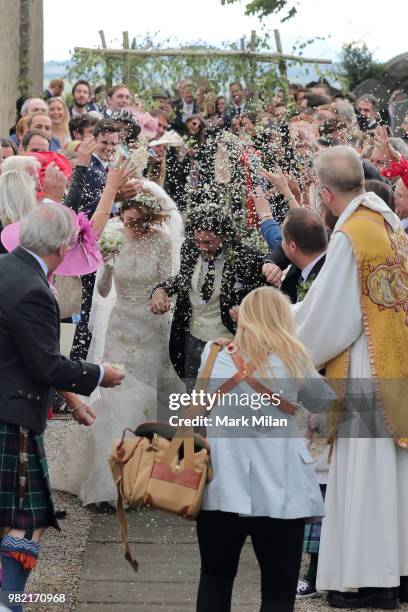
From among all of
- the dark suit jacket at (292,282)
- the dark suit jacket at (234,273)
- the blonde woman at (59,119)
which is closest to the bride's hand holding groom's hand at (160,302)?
the dark suit jacket at (234,273)

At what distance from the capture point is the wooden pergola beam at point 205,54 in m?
18.0

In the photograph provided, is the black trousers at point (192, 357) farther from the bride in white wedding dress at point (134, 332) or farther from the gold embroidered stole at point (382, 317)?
the gold embroidered stole at point (382, 317)

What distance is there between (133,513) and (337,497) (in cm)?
205

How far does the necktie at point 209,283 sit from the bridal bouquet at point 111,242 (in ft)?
2.54

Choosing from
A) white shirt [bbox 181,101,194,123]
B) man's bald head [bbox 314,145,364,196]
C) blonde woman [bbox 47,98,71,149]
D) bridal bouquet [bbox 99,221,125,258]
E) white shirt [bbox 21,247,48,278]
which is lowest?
bridal bouquet [bbox 99,221,125,258]

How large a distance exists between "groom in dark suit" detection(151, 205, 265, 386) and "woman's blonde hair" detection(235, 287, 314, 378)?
2.57m

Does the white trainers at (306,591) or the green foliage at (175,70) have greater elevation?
the green foliage at (175,70)

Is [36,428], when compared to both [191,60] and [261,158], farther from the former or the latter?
[191,60]

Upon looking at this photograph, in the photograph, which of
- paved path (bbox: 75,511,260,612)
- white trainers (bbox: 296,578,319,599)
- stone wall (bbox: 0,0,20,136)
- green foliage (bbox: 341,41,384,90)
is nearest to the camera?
paved path (bbox: 75,511,260,612)

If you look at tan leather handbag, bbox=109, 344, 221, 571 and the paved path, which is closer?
tan leather handbag, bbox=109, 344, 221, 571

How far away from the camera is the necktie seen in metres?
7.62

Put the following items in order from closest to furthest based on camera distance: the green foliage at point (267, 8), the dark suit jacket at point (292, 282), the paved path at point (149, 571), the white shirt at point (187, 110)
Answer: the paved path at point (149, 571), the dark suit jacket at point (292, 282), the white shirt at point (187, 110), the green foliage at point (267, 8)

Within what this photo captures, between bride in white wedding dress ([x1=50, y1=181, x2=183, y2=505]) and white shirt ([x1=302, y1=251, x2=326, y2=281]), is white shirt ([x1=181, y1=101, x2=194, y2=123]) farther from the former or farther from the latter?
white shirt ([x1=302, y1=251, x2=326, y2=281])

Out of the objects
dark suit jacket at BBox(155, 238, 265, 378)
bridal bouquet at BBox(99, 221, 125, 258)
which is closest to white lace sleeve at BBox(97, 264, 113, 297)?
bridal bouquet at BBox(99, 221, 125, 258)
